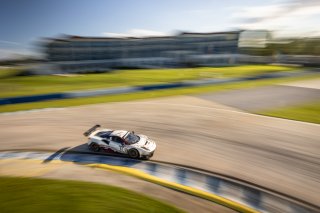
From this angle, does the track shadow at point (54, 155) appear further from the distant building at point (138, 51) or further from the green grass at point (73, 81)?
the distant building at point (138, 51)

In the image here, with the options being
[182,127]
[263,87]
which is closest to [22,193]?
[182,127]

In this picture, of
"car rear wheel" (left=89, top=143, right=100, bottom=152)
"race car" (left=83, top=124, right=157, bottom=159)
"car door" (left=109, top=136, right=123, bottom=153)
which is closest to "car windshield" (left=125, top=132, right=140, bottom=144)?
"race car" (left=83, top=124, right=157, bottom=159)

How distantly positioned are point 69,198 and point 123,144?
14.2 feet

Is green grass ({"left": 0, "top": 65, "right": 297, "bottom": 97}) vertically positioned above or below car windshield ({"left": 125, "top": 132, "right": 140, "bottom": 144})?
below

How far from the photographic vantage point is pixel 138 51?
88.5m

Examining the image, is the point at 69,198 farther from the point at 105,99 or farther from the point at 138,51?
the point at 138,51

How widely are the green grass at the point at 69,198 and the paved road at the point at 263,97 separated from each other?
53.6 feet

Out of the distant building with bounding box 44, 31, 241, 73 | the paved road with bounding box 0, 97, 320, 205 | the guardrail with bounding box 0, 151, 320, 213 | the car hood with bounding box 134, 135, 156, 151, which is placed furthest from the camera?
the distant building with bounding box 44, 31, 241, 73

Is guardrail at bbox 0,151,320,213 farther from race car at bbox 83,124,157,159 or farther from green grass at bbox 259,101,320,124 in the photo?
green grass at bbox 259,101,320,124

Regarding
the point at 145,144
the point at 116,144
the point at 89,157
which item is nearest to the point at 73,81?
the point at 89,157

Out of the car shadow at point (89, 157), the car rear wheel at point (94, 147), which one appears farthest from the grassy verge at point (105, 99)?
the car rear wheel at point (94, 147)

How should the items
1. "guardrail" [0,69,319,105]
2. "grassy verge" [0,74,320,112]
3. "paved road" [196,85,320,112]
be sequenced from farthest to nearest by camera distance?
"guardrail" [0,69,319,105] → "paved road" [196,85,320,112] → "grassy verge" [0,74,320,112]

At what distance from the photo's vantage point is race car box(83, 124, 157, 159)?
13.0 metres

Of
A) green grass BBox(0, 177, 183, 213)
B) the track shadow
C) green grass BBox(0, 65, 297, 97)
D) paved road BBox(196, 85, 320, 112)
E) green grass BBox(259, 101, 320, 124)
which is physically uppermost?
green grass BBox(0, 177, 183, 213)
